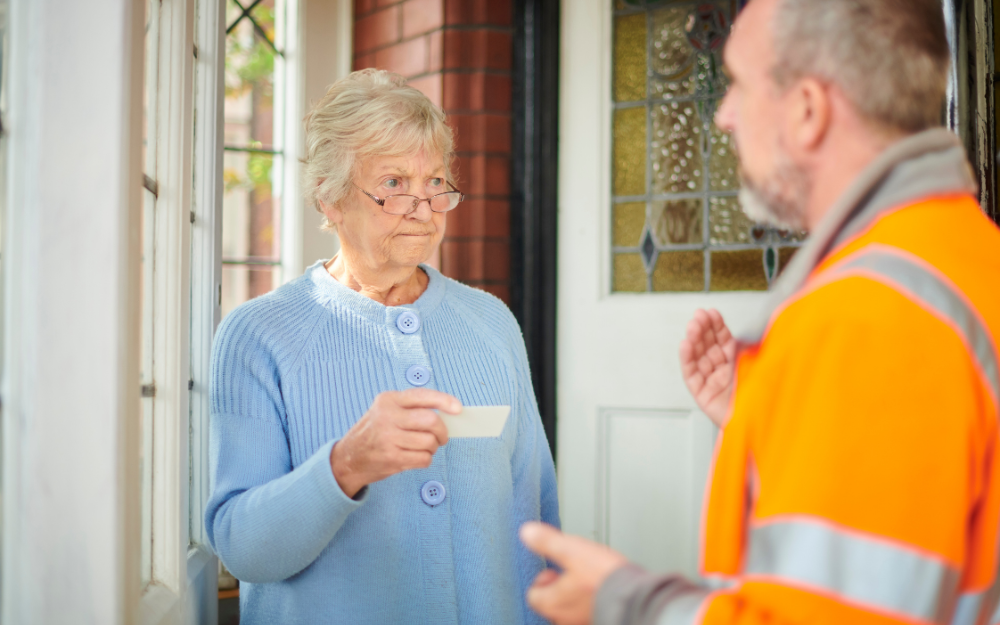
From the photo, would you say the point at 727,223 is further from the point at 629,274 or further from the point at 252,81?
the point at 252,81

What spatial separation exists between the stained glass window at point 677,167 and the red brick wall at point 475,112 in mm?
364

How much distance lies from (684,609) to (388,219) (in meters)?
1.08

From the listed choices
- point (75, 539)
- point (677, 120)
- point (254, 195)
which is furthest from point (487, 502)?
point (254, 195)

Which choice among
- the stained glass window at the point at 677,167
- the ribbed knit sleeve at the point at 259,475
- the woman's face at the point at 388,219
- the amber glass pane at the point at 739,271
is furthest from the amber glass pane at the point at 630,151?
the ribbed knit sleeve at the point at 259,475

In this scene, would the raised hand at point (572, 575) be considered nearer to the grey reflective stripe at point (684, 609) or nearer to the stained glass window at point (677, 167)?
the grey reflective stripe at point (684, 609)

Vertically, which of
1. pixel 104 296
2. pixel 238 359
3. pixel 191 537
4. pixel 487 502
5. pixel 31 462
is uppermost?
pixel 104 296

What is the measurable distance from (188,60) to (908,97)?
1244 millimetres

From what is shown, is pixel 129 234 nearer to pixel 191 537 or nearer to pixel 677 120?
pixel 191 537

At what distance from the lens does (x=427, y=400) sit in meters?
1.14

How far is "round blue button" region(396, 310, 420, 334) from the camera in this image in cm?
151

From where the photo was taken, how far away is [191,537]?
5.56 feet

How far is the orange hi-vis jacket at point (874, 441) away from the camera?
Result: 1.89 feet

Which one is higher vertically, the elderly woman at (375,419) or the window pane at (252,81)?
the window pane at (252,81)

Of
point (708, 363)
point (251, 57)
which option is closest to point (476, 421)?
point (708, 363)
